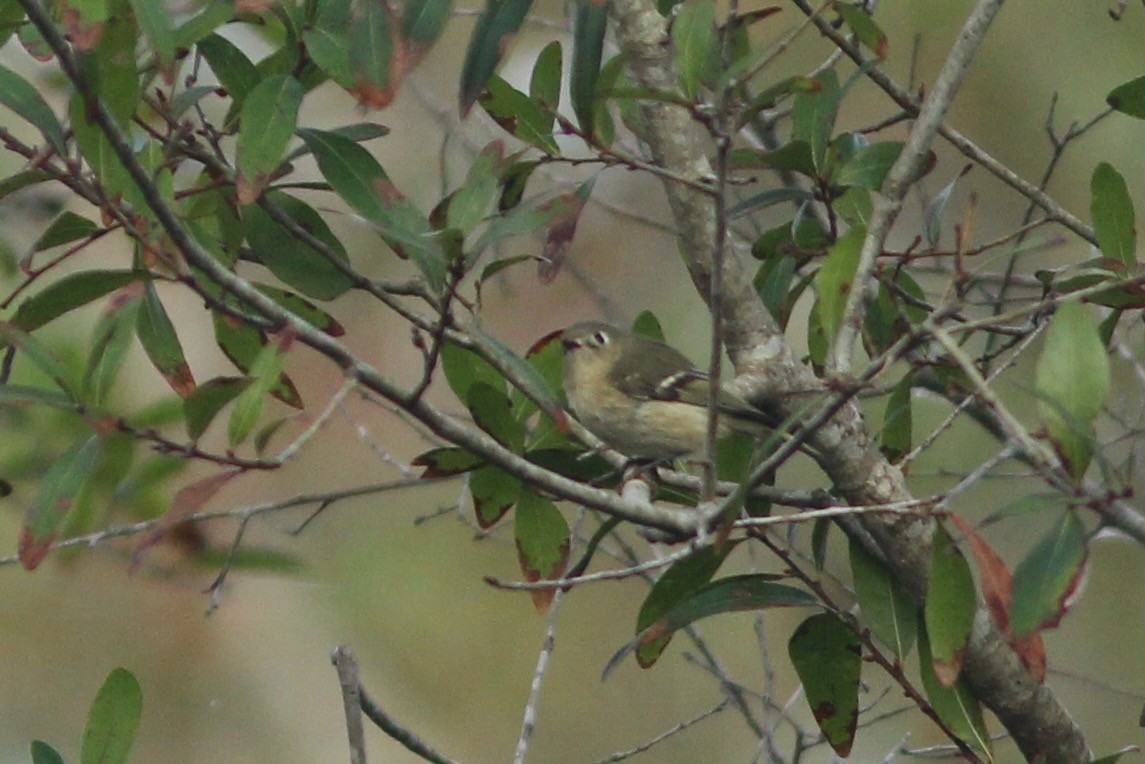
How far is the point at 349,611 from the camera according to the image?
16.2ft

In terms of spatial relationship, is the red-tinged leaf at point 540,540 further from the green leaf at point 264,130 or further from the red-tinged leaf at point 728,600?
the green leaf at point 264,130

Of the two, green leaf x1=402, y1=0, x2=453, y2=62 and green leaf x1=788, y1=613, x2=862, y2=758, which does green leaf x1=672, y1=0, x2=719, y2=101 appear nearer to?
green leaf x1=402, y1=0, x2=453, y2=62

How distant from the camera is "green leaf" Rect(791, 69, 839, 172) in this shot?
1982 millimetres

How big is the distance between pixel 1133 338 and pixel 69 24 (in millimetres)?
4087

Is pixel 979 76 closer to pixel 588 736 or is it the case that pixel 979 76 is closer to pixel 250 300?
pixel 588 736

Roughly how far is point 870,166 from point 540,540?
29.2 inches

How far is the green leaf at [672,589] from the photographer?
6.36ft

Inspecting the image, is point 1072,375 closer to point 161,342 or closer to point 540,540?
point 540,540

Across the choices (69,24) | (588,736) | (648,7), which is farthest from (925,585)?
(588,736)

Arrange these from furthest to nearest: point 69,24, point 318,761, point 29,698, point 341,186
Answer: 1. point 318,761
2. point 29,698
3. point 341,186
4. point 69,24

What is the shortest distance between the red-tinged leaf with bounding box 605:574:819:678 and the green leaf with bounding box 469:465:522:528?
0.31 meters

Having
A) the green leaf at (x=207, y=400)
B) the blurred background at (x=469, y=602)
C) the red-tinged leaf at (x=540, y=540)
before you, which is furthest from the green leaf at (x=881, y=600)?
the blurred background at (x=469, y=602)

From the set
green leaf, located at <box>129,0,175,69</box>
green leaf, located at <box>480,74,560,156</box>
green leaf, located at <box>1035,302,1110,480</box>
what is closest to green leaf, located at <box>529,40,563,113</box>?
green leaf, located at <box>480,74,560,156</box>

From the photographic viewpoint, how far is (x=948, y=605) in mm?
1587
